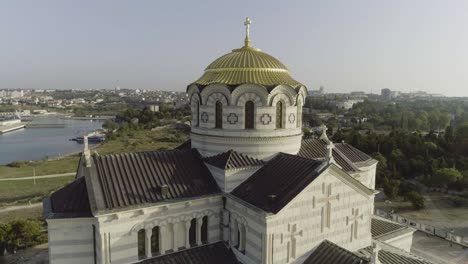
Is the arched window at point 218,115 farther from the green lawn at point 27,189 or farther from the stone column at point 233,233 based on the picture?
the green lawn at point 27,189

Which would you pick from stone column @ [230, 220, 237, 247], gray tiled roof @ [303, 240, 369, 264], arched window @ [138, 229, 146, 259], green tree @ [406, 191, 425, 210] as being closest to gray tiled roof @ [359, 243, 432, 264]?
gray tiled roof @ [303, 240, 369, 264]

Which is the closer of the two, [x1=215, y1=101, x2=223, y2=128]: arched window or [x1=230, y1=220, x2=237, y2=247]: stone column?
[x1=230, y1=220, x2=237, y2=247]: stone column

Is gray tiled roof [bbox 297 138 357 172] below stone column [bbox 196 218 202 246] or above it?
above

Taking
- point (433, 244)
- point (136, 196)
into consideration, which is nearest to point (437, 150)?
point (433, 244)

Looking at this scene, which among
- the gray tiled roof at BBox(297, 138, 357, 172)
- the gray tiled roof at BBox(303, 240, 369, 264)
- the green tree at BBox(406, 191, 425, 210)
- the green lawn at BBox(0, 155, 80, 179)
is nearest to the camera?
the gray tiled roof at BBox(303, 240, 369, 264)

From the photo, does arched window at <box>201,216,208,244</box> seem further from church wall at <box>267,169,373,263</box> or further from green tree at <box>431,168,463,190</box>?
green tree at <box>431,168,463,190</box>

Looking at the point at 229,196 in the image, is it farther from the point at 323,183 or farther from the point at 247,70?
the point at 247,70

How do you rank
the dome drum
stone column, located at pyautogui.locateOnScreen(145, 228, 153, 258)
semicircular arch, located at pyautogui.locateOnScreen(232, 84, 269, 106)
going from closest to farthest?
stone column, located at pyautogui.locateOnScreen(145, 228, 153, 258) < semicircular arch, located at pyautogui.locateOnScreen(232, 84, 269, 106) < the dome drum

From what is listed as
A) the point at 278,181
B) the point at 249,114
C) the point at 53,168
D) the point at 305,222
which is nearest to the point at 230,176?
the point at 278,181

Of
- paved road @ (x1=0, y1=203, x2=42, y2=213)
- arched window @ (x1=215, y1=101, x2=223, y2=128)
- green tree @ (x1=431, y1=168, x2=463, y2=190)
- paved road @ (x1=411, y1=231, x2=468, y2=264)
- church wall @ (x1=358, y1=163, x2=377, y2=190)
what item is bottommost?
paved road @ (x1=0, y1=203, x2=42, y2=213)
